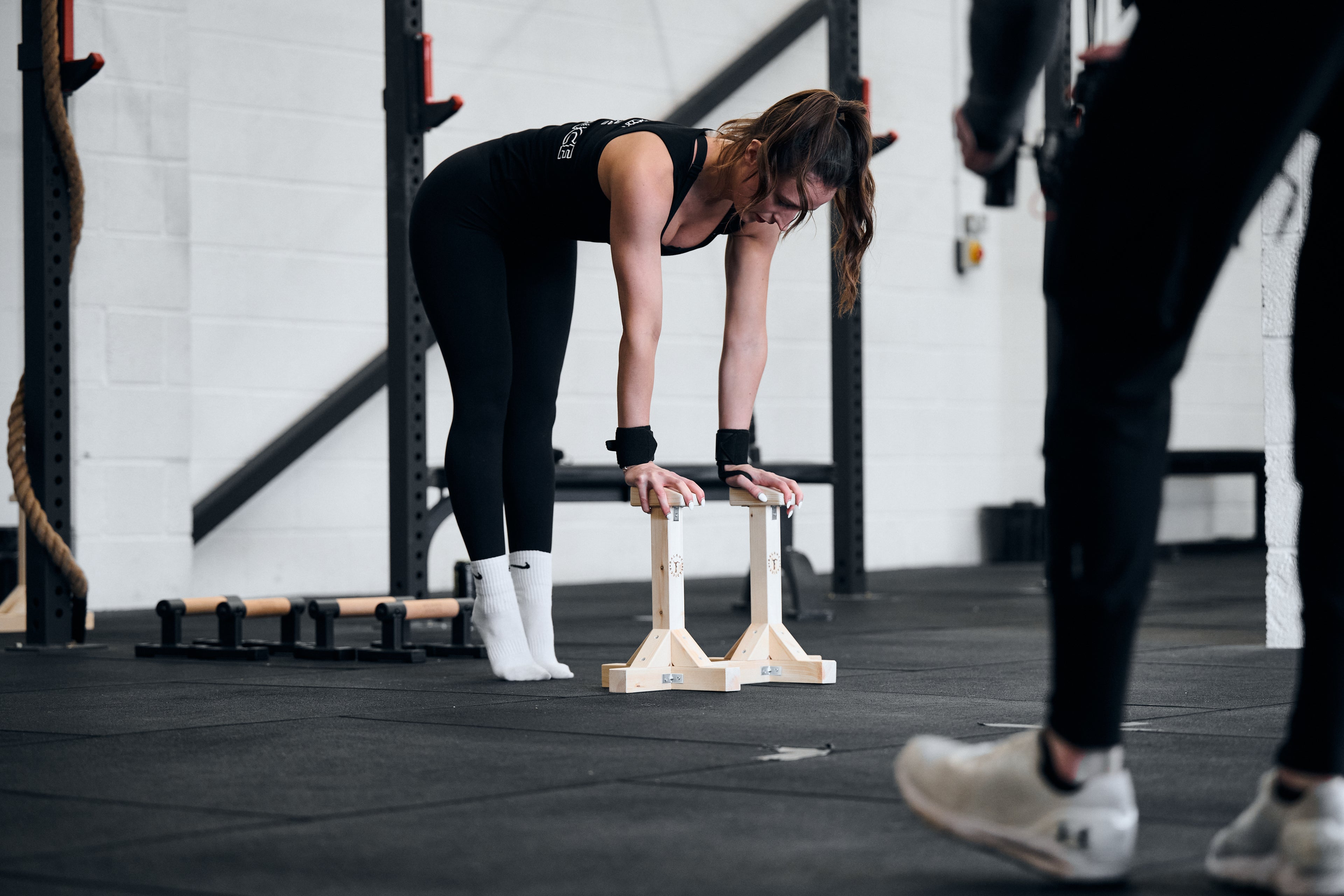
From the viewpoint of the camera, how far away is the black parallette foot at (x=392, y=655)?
293 cm

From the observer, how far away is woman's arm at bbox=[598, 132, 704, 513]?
221 centimetres

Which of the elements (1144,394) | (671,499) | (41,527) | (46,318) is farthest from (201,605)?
(1144,394)

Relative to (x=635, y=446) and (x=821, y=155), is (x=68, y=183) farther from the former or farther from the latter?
(x=821, y=155)

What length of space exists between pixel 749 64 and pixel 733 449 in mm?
3898

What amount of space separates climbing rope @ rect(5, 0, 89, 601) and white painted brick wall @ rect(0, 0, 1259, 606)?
119 cm

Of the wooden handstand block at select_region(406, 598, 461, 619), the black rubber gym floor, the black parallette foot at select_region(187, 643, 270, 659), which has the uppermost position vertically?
the wooden handstand block at select_region(406, 598, 461, 619)

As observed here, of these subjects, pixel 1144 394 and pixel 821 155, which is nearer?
pixel 1144 394

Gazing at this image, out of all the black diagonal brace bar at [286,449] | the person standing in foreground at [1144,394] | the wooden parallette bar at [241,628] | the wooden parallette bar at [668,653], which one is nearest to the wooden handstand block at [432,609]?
the wooden parallette bar at [241,628]

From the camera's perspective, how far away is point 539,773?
158 centimetres

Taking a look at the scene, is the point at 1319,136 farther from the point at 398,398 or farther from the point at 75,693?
the point at 398,398

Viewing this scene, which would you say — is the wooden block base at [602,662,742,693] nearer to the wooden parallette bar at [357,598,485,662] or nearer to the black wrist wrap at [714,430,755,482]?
the black wrist wrap at [714,430,755,482]

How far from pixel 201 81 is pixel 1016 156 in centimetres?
407

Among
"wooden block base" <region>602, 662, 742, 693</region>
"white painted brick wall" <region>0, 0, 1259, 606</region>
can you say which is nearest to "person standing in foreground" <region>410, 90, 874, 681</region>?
"wooden block base" <region>602, 662, 742, 693</region>

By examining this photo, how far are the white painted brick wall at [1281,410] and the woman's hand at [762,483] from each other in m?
0.99
